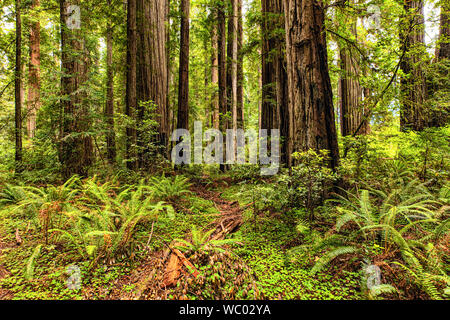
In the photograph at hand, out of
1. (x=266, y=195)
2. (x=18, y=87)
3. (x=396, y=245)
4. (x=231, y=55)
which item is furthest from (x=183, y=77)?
(x=396, y=245)

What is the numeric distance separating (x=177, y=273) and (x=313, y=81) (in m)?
3.45

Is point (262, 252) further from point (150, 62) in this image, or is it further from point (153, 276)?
point (150, 62)

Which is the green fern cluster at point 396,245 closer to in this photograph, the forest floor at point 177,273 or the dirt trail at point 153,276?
the forest floor at point 177,273

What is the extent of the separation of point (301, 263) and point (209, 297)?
1.06 meters

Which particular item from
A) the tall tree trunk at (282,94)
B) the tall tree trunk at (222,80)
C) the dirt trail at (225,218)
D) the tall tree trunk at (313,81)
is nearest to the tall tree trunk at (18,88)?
the dirt trail at (225,218)

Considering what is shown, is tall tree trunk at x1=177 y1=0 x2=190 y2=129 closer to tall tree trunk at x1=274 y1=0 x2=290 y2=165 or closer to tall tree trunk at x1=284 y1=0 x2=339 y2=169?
tall tree trunk at x1=274 y1=0 x2=290 y2=165

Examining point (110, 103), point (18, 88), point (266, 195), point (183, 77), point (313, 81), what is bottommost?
point (266, 195)

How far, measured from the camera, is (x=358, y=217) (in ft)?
8.29

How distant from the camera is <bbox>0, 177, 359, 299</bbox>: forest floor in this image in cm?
173

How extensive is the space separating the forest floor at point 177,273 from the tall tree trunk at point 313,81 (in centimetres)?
154

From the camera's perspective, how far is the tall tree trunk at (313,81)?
3258 millimetres

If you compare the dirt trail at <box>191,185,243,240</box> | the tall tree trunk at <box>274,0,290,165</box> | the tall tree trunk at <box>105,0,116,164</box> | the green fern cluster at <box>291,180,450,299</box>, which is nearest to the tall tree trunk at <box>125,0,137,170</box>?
the tall tree trunk at <box>105,0,116,164</box>

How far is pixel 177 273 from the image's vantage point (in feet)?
6.28

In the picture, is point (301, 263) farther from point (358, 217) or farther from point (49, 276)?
point (49, 276)
